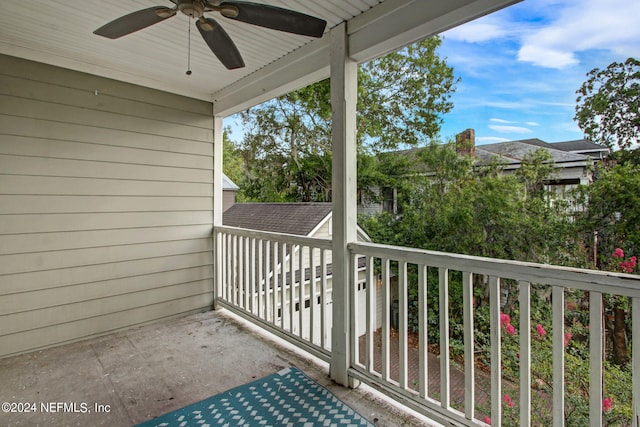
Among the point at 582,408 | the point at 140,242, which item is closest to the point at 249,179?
the point at 140,242

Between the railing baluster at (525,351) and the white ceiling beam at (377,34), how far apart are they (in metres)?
1.38

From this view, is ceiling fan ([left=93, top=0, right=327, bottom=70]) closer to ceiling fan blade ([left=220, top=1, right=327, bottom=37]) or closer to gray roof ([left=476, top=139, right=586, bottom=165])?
ceiling fan blade ([left=220, top=1, right=327, bottom=37])

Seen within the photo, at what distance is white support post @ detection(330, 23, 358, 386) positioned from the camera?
2.24 metres

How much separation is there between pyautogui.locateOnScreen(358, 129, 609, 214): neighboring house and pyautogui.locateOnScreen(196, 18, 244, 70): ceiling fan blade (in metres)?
1.92

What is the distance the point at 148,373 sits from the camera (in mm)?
2432

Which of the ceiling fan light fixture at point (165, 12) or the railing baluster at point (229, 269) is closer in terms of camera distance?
the ceiling fan light fixture at point (165, 12)

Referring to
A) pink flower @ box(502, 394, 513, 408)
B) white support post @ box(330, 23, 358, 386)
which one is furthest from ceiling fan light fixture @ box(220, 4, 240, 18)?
pink flower @ box(502, 394, 513, 408)

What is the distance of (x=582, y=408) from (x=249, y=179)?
19.6 ft

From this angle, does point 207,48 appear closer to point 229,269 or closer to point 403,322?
point 229,269

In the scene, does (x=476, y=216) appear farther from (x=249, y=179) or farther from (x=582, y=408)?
(x=249, y=179)

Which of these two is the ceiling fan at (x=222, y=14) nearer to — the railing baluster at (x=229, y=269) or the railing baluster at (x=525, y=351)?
the railing baluster at (x=525, y=351)

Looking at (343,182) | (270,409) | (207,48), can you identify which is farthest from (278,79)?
(270,409)

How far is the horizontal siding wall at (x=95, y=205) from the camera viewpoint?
2689 mm

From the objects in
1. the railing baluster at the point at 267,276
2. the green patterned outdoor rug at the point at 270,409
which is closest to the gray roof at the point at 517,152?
the railing baluster at the point at 267,276
